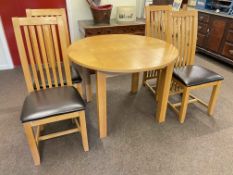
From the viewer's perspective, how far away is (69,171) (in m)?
1.46

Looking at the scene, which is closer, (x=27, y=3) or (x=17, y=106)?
(x=17, y=106)

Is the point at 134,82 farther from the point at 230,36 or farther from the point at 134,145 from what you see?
the point at 230,36

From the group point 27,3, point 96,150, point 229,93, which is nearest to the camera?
point 96,150

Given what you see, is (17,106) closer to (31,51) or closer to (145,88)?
(31,51)

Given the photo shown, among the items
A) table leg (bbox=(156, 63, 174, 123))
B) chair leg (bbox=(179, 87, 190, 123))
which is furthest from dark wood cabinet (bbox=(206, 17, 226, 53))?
table leg (bbox=(156, 63, 174, 123))

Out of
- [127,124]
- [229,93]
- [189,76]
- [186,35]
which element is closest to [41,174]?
[127,124]

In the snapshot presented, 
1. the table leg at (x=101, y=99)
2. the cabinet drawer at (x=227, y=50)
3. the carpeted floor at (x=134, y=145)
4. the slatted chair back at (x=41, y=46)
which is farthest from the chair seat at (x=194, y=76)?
the cabinet drawer at (x=227, y=50)

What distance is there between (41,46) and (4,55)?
197 centimetres

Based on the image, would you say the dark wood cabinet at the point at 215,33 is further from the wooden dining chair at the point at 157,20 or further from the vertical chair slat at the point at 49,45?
the vertical chair slat at the point at 49,45

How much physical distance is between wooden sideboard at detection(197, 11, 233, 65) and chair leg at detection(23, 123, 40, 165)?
11.0 ft

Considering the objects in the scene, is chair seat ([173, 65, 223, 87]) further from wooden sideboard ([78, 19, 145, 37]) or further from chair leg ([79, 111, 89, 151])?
wooden sideboard ([78, 19, 145, 37])

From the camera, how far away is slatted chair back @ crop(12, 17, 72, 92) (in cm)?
144

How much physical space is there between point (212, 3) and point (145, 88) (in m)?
2.40

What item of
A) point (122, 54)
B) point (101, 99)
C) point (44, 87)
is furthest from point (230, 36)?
point (44, 87)
